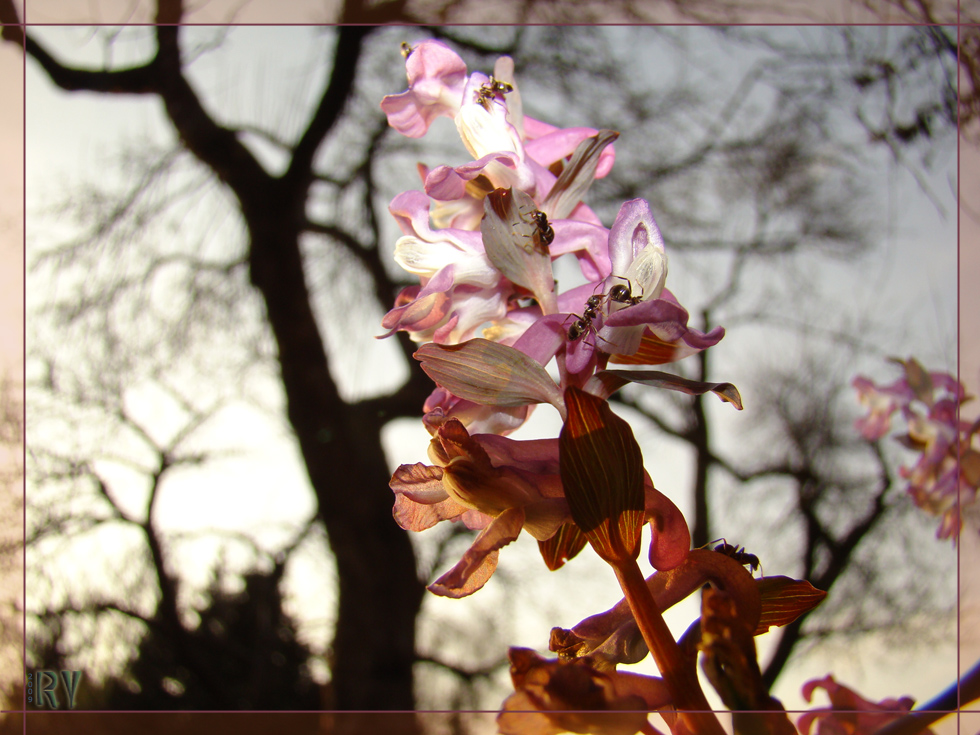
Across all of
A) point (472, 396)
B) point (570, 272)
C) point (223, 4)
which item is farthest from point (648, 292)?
point (223, 4)

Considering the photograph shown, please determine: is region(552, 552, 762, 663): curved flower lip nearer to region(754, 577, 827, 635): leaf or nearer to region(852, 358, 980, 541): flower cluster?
region(754, 577, 827, 635): leaf

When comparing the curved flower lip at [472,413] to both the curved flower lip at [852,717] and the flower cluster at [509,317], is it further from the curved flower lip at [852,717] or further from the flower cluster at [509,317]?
the curved flower lip at [852,717]

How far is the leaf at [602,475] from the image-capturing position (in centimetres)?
11

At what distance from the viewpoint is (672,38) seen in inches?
14.0

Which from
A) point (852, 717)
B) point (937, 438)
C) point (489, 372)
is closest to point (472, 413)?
point (489, 372)

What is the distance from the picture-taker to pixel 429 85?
0.16 m

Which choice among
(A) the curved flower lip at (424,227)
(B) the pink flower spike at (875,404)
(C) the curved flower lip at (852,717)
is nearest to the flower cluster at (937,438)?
(B) the pink flower spike at (875,404)

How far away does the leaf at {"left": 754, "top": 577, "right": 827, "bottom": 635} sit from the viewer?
126mm

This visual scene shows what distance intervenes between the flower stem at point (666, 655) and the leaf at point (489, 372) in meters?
0.04

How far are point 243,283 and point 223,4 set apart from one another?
0.25 metres

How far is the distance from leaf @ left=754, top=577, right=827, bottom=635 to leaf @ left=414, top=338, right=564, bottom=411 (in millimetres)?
63

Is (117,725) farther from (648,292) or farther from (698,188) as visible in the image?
(698,188)

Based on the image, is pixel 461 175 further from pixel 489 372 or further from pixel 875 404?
pixel 875 404

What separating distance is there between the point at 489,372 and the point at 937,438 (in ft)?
1.08
